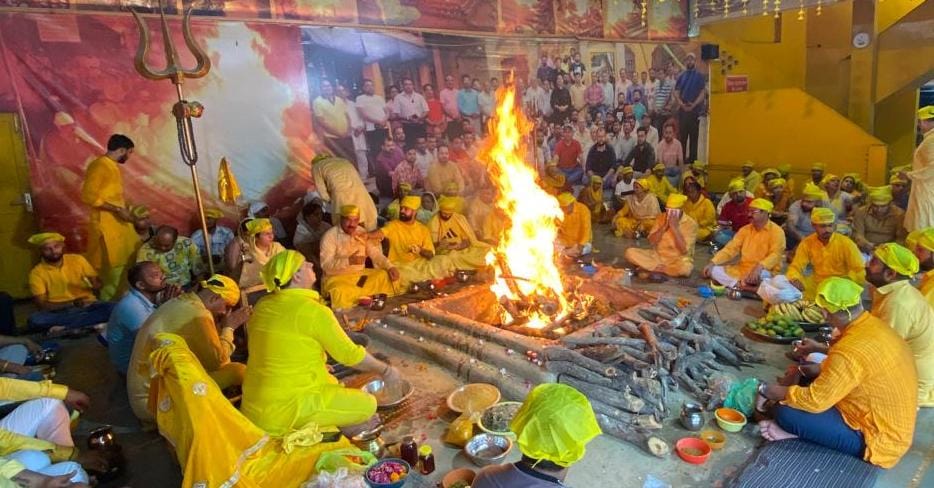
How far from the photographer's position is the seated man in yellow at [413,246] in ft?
31.4

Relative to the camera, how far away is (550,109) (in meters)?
14.6

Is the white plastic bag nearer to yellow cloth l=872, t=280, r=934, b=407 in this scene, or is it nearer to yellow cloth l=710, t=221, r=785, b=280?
yellow cloth l=710, t=221, r=785, b=280

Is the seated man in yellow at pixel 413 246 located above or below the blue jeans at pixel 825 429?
above

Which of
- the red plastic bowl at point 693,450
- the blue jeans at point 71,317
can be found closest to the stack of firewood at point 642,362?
the red plastic bowl at point 693,450

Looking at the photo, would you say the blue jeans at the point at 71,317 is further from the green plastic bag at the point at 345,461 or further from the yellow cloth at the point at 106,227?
the green plastic bag at the point at 345,461

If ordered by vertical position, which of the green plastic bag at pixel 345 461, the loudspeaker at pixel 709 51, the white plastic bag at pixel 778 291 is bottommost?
the white plastic bag at pixel 778 291

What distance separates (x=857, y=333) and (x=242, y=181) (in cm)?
934

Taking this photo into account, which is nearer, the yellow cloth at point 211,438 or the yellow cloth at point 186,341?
the yellow cloth at point 211,438

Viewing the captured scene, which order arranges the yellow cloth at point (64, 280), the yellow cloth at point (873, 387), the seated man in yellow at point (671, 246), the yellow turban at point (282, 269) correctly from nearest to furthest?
1. the yellow cloth at point (873, 387)
2. the yellow turban at point (282, 269)
3. the yellow cloth at point (64, 280)
4. the seated man in yellow at point (671, 246)

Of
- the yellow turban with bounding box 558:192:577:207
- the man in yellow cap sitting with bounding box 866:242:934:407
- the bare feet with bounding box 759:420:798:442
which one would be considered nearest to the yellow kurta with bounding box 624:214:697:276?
the yellow turban with bounding box 558:192:577:207

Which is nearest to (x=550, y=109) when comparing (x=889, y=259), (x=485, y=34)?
(x=485, y=34)

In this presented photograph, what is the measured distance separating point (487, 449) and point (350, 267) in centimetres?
475

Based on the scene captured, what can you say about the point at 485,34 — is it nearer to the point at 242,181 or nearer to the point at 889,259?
the point at 242,181

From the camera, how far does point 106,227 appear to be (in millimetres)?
8828
